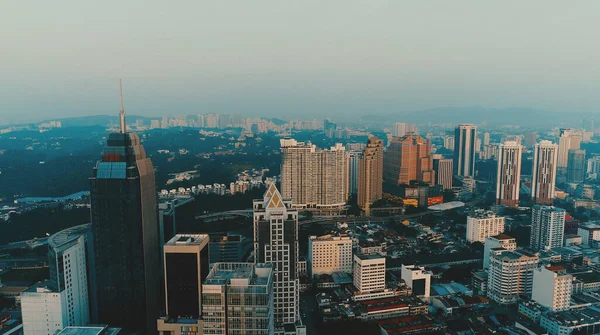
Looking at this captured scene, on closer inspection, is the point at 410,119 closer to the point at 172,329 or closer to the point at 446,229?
the point at 446,229

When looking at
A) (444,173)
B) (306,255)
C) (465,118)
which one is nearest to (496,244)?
Result: (306,255)

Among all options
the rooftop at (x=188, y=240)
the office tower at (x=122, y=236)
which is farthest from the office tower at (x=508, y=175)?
the office tower at (x=122, y=236)

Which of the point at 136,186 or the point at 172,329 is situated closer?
the point at 172,329

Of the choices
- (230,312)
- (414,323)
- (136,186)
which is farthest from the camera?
(414,323)

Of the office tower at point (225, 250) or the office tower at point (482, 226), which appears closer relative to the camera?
the office tower at point (225, 250)

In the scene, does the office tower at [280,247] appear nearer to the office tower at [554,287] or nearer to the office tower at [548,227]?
the office tower at [554,287]

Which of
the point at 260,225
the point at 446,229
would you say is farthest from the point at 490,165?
the point at 260,225
